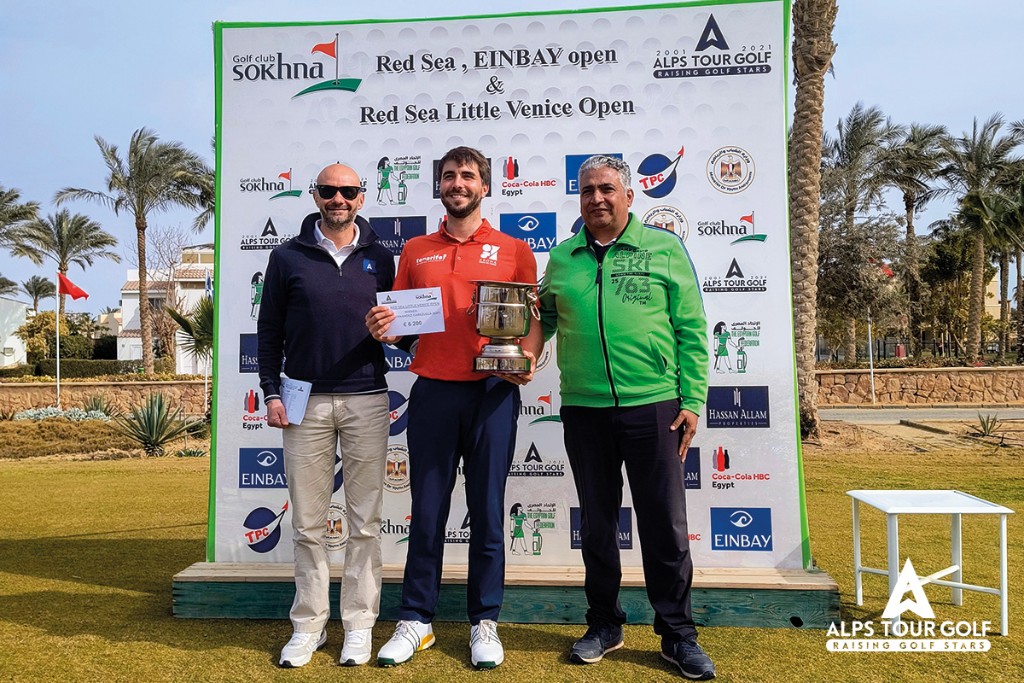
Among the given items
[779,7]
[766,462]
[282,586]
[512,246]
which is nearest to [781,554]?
[766,462]

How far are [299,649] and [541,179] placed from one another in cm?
273

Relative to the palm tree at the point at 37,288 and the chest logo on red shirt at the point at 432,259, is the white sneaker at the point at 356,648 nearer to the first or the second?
the chest logo on red shirt at the point at 432,259

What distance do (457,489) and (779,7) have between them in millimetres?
3225

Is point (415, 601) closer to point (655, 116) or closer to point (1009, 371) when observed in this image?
point (655, 116)

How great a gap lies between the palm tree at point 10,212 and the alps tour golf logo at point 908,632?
33.9 meters

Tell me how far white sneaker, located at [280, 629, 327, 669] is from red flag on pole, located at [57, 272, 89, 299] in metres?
17.5

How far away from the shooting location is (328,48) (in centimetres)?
450

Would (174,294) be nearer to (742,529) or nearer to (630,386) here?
(742,529)

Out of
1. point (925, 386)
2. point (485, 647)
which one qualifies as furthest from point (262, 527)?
point (925, 386)

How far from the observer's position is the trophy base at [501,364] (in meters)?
3.23

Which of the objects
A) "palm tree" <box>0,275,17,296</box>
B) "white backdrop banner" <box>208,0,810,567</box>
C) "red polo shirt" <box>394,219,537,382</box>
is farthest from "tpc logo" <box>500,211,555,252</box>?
"palm tree" <box>0,275,17,296</box>

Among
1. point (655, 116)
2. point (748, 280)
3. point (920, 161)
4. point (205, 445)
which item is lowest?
point (205, 445)

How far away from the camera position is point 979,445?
11750 millimetres

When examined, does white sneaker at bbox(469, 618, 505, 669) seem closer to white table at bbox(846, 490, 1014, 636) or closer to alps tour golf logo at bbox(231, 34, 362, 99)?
white table at bbox(846, 490, 1014, 636)
